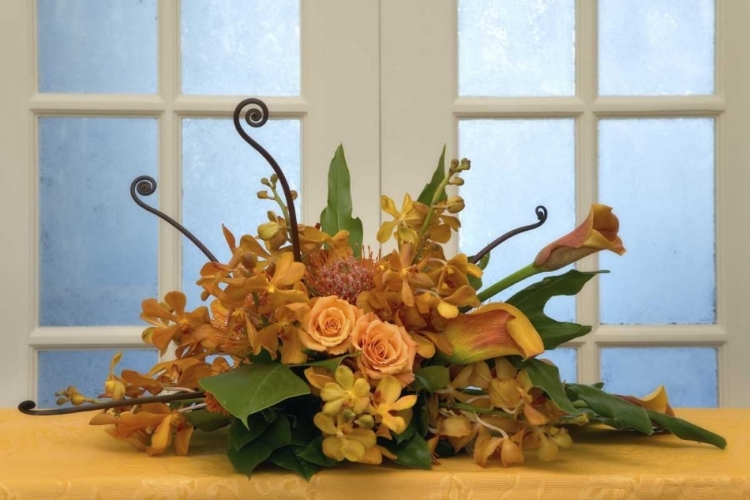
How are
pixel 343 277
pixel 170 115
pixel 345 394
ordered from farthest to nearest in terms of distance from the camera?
1. pixel 170 115
2. pixel 343 277
3. pixel 345 394

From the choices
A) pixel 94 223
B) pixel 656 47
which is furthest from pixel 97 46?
pixel 656 47

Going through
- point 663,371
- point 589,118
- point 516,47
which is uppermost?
point 516,47

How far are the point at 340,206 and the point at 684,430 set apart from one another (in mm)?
425

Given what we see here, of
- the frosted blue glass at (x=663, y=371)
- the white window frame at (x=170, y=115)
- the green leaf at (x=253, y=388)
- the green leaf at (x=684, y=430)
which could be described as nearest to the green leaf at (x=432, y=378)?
the green leaf at (x=253, y=388)

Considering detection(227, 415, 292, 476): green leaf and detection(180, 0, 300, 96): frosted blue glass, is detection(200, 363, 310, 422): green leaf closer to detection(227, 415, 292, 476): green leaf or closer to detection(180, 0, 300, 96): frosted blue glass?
detection(227, 415, 292, 476): green leaf

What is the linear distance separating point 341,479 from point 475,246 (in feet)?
1.98

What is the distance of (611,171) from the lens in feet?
3.87

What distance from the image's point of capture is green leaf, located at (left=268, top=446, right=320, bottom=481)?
0.64 metres

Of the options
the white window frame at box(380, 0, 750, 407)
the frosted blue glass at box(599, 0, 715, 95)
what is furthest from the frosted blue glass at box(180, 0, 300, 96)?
the frosted blue glass at box(599, 0, 715, 95)

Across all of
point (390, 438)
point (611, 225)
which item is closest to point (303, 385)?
point (390, 438)

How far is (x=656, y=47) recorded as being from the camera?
1190 mm

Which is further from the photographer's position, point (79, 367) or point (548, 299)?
point (79, 367)

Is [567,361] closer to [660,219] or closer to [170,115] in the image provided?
[660,219]

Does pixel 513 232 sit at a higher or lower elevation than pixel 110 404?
higher
